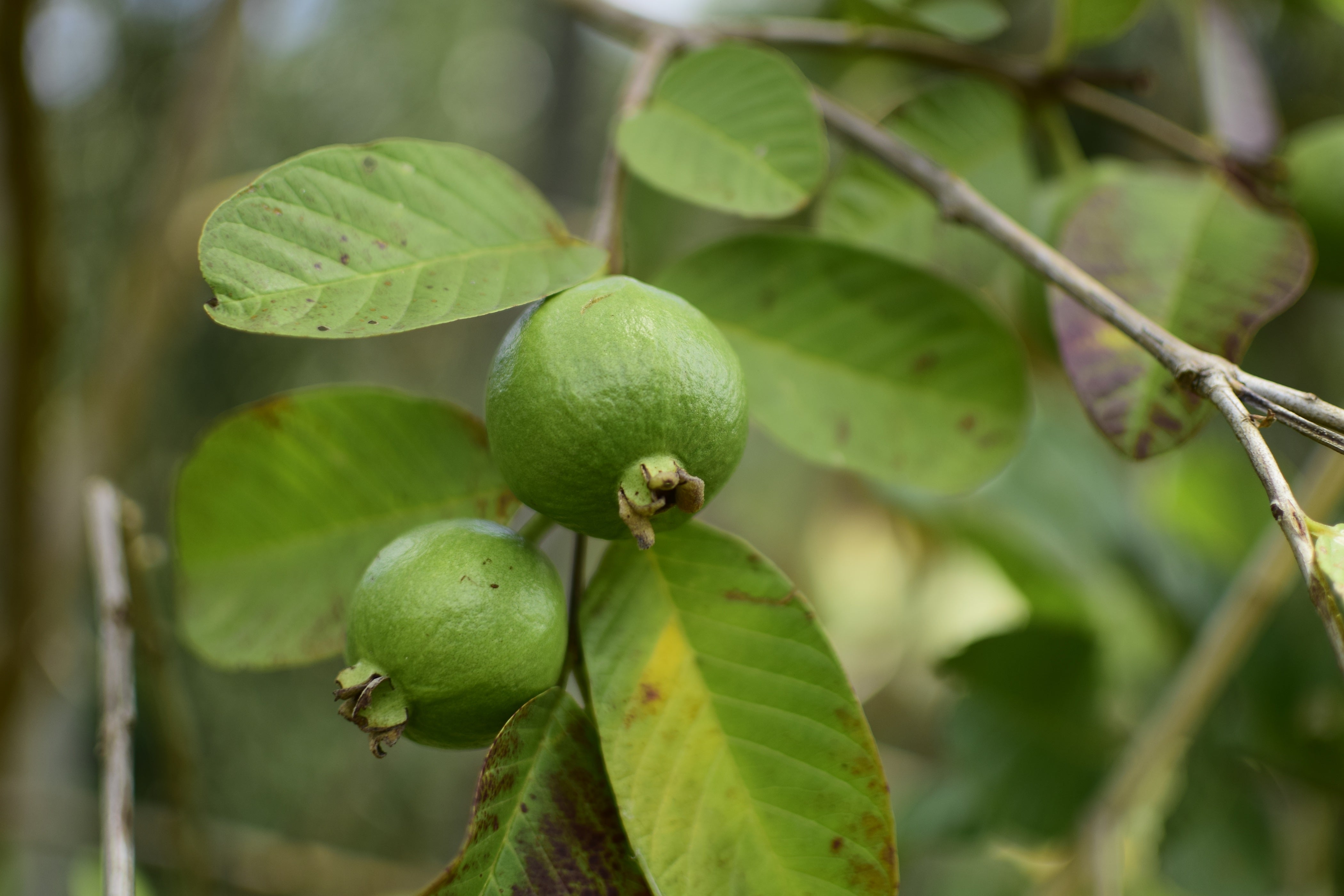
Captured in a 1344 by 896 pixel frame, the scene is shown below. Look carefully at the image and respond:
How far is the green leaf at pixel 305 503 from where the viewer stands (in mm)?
586

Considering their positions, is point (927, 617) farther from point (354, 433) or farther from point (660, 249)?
point (354, 433)

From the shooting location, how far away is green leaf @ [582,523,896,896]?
0.45m

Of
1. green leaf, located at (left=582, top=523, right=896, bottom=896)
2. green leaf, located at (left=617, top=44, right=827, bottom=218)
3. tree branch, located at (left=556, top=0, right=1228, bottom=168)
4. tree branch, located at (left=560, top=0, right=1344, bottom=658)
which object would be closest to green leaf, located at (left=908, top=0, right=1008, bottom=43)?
tree branch, located at (left=556, top=0, right=1228, bottom=168)

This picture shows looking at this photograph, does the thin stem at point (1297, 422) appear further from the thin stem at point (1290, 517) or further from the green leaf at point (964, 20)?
the green leaf at point (964, 20)

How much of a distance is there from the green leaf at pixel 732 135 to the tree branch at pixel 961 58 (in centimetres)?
21

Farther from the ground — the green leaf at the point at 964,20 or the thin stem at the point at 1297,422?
the green leaf at the point at 964,20

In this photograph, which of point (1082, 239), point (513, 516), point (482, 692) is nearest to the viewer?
point (482, 692)

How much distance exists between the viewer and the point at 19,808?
1559 millimetres

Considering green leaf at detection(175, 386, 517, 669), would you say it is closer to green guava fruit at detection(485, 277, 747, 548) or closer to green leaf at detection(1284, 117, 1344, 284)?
green guava fruit at detection(485, 277, 747, 548)

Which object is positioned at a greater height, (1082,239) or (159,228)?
(1082,239)

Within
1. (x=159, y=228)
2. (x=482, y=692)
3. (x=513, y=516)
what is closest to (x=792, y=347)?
(x=513, y=516)

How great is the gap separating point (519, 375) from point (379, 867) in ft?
5.22

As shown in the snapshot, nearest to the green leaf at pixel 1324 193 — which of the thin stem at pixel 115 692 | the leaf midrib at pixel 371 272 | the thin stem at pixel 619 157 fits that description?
the thin stem at pixel 619 157

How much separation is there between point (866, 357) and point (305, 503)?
0.41 meters
